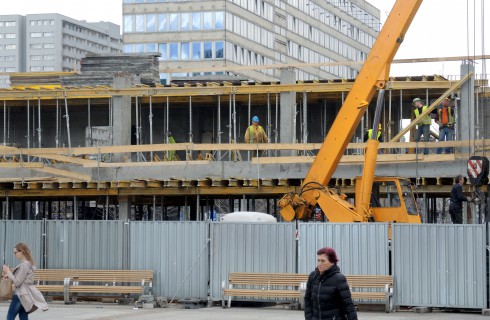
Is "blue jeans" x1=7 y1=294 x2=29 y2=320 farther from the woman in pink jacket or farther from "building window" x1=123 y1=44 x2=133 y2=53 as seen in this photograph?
"building window" x1=123 y1=44 x2=133 y2=53

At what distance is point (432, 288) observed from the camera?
2419cm

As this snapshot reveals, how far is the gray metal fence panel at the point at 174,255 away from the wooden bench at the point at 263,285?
0.70 meters

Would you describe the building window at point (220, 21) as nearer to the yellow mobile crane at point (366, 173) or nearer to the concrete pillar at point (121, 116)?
the concrete pillar at point (121, 116)

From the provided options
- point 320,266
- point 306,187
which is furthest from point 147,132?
point 320,266

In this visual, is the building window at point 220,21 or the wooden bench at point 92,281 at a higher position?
the building window at point 220,21

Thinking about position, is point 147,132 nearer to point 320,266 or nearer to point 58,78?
point 58,78

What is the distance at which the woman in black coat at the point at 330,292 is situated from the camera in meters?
13.2

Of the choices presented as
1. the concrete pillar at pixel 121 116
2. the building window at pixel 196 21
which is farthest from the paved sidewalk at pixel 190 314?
the building window at pixel 196 21

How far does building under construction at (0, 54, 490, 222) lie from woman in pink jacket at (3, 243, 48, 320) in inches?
632

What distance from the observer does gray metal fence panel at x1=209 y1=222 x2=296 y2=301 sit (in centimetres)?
2559

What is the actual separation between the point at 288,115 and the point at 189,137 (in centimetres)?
523

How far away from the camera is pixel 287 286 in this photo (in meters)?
25.3

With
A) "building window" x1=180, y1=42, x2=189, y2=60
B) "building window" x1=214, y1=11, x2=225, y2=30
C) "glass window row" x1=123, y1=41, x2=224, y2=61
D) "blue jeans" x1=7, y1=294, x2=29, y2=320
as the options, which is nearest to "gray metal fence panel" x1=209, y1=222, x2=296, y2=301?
"blue jeans" x1=7, y1=294, x2=29, y2=320

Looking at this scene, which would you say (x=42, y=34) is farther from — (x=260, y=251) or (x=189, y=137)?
(x=260, y=251)
